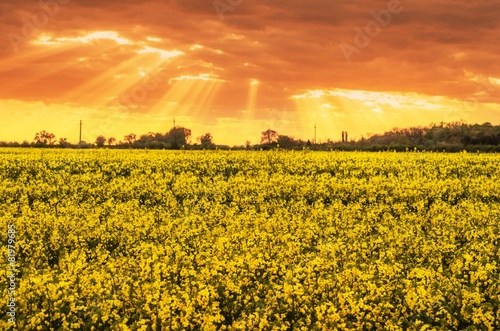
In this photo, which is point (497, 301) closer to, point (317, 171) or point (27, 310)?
point (27, 310)

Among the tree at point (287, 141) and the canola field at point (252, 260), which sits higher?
the tree at point (287, 141)

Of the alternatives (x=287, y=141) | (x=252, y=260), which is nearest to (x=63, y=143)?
(x=287, y=141)

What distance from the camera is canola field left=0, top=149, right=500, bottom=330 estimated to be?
9.14m

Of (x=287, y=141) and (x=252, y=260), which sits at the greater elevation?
(x=287, y=141)

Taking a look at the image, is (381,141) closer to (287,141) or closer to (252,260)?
(287,141)

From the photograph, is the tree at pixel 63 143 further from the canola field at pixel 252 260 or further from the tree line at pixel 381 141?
the canola field at pixel 252 260

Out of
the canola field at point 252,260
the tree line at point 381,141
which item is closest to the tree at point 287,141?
the tree line at point 381,141

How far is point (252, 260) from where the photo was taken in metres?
11.5

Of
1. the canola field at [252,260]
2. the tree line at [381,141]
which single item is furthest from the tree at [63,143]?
the canola field at [252,260]

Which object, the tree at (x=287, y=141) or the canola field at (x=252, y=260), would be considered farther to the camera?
the tree at (x=287, y=141)

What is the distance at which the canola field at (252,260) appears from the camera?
914 centimetres

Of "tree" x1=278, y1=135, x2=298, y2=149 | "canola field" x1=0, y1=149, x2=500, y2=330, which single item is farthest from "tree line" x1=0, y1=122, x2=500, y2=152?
"canola field" x1=0, y1=149, x2=500, y2=330

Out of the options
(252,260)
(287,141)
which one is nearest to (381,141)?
(287,141)

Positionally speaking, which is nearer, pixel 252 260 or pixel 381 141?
pixel 252 260
